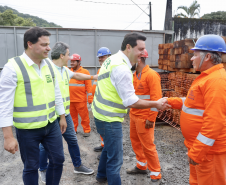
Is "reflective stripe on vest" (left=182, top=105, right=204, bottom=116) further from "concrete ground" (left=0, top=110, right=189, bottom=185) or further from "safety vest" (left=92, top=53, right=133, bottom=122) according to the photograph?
"concrete ground" (left=0, top=110, right=189, bottom=185)

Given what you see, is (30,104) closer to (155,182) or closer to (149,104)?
(149,104)

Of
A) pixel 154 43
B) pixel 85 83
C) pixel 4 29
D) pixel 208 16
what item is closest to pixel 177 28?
Result: pixel 154 43

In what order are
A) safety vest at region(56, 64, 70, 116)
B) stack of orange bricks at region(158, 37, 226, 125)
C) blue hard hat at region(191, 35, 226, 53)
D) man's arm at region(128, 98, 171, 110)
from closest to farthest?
blue hard hat at region(191, 35, 226, 53) < man's arm at region(128, 98, 171, 110) < safety vest at region(56, 64, 70, 116) < stack of orange bricks at region(158, 37, 226, 125)

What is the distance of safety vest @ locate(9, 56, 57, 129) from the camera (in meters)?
2.17

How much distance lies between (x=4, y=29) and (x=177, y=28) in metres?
9.51

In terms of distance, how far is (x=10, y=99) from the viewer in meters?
2.09

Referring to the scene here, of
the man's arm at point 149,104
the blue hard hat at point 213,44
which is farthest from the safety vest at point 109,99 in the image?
the blue hard hat at point 213,44

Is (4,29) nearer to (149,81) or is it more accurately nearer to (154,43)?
(154,43)

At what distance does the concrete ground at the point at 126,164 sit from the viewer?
3365mm

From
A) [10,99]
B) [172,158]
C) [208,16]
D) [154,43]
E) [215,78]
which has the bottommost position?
[172,158]

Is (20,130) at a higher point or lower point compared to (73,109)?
higher

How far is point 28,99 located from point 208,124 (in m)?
1.91

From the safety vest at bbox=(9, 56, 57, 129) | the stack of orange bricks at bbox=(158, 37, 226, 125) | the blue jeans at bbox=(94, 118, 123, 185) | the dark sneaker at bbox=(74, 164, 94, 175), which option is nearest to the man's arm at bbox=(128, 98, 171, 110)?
the blue jeans at bbox=(94, 118, 123, 185)

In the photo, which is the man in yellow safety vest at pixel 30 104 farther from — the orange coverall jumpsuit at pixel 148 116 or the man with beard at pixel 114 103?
the orange coverall jumpsuit at pixel 148 116
